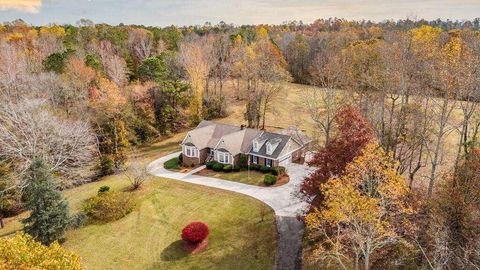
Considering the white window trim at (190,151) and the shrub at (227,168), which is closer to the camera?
the shrub at (227,168)

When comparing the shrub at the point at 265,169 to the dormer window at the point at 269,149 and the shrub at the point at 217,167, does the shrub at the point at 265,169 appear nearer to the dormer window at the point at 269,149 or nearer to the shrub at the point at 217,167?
the dormer window at the point at 269,149

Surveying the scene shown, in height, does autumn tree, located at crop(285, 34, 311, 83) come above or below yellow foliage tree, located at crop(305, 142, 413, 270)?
above

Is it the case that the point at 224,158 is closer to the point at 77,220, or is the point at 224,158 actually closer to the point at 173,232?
the point at 173,232

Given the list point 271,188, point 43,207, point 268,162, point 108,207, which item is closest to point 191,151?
point 268,162

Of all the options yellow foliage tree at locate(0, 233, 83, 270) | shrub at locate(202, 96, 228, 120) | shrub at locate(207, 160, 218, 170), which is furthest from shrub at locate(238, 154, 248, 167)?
yellow foliage tree at locate(0, 233, 83, 270)

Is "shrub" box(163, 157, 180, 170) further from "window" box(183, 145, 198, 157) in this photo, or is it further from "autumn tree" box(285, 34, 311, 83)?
"autumn tree" box(285, 34, 311, 83)

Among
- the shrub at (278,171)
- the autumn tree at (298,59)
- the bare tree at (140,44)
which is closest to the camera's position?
the shrub at (278,171)

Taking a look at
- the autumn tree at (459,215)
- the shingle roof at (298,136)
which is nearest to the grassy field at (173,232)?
Answer: the autumn tree at (459,215)
